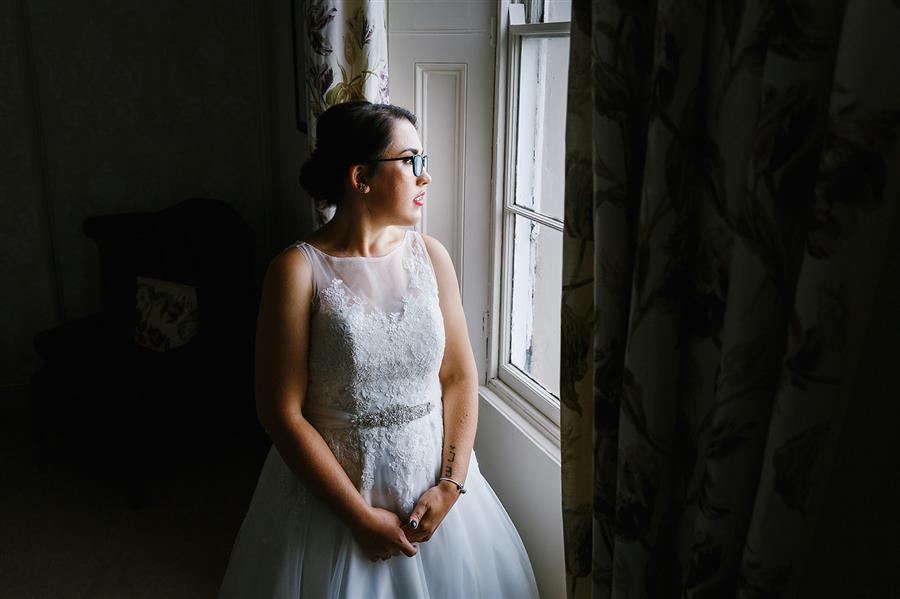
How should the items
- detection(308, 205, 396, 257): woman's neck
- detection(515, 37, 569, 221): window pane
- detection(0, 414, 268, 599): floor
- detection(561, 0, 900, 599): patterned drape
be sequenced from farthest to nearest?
detection(0, 414, 268, 599): floor < detection(515, 37, 569, 221): window pane < detection(308, 205, 396, 257): woman's neck < detection(561, 0, 900, 599): patterned drape

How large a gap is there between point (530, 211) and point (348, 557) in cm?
100

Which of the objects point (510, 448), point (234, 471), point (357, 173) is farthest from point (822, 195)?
point (234, 471)

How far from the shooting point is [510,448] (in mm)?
2158

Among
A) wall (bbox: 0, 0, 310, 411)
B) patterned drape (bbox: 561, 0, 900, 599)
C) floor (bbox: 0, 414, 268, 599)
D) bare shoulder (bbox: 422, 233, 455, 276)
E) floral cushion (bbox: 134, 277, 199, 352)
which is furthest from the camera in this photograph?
wall (bbox: 0, 0, 310, 411)

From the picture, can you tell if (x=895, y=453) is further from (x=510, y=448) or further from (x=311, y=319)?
(x=510, y=448)

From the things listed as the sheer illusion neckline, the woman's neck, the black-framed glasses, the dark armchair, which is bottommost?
the dark armchair

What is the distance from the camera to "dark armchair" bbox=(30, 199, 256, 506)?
297 cm

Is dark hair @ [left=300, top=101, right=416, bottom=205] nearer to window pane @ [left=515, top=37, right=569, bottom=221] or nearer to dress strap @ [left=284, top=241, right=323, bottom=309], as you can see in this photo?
dress strap @ [left=284, top=241, right=323, bottom=309]

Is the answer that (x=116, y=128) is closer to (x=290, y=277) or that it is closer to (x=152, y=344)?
(x=152, y=344)

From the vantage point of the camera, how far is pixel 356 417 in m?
1.66

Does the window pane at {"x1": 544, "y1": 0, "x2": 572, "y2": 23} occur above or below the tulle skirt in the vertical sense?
above

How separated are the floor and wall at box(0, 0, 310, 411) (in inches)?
29.5

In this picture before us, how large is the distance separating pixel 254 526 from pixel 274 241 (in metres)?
2.34

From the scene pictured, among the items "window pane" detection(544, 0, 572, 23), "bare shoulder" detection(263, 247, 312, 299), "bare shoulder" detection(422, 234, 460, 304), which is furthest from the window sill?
"window pane" detection(544, 0, 572, 23)
